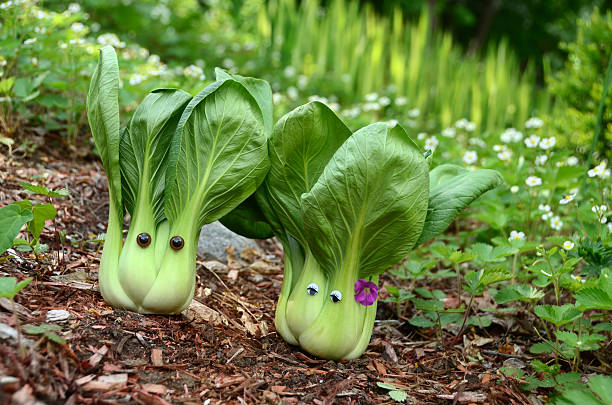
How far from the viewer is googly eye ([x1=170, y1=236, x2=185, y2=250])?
1.59 metres

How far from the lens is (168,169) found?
161 cm

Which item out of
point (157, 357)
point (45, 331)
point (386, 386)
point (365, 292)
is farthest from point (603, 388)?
point (45, 331)

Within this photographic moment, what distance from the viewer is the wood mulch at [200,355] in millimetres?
1298

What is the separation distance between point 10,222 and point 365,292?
106 cm

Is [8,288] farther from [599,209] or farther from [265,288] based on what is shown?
[599,209]

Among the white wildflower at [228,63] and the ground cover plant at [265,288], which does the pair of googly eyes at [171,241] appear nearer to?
the ground cover plant at [265,288]

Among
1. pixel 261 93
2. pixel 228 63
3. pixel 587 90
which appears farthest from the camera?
pixel 228 63

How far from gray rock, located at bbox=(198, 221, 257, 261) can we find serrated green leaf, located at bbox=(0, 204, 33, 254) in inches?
38.2

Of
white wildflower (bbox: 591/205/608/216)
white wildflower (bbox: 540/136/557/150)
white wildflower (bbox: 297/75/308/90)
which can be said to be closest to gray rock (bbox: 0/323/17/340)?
white wildflower (bbox: 591/205/608/216)

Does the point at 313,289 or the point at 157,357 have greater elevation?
the point at 313,289

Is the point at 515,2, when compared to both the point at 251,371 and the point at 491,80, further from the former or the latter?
the point at 251,371

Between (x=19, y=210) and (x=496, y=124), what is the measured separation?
17.1 feet

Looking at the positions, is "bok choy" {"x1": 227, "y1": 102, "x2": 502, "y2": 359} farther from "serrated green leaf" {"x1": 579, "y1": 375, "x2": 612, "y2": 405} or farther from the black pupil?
"serrated green leaf" {"x1": 579, "y1": 375, "x2": 612, "y2": 405}

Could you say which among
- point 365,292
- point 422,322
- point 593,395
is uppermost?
point 365,292
